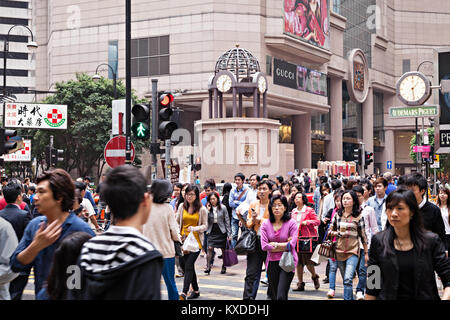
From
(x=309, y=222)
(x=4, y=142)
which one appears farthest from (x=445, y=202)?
(x=4, y=142)

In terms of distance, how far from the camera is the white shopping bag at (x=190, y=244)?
8688mm

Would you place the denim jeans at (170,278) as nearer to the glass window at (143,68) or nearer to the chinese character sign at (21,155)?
the chinese character sign at (21,155)

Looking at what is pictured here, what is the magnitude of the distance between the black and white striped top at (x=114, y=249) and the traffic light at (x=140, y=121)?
8.60m

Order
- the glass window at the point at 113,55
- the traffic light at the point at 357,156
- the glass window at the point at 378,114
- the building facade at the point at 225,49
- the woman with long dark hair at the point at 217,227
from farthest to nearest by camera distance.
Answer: the glass window at the point at 378,114, the glass window at the point at 113,55, the building facade at the point at 225,49, the traffic light at the point at 357,156, the woman with long dark hair at the point at 217,227

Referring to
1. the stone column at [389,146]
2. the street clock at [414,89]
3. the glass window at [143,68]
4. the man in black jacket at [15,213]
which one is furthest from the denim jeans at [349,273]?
the stone column at [389,146]

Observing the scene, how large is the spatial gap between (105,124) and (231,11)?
1814 cm

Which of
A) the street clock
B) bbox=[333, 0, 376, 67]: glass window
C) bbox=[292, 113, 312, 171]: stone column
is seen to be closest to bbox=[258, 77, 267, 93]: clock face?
bbox=[292, 113, 312, 171]: stone column

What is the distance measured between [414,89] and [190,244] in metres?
7.79

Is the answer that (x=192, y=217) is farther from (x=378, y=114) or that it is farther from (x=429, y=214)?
(x=378, y=114)

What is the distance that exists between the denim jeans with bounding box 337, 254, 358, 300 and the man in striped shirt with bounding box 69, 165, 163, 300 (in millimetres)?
5374

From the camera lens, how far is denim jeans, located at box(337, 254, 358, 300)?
25.4ft

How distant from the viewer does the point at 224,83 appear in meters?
39.5
